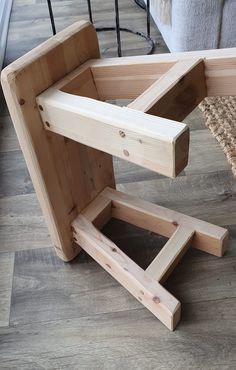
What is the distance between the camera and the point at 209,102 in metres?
1.26

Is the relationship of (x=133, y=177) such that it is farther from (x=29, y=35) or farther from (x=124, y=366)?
(x=29, y=35)

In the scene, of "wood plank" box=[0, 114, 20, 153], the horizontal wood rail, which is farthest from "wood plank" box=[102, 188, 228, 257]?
"wood plank" box=[0, 114, 20, 153]

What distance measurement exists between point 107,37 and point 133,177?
2.92 feet

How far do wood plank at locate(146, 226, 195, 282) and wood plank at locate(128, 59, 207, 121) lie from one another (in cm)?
27

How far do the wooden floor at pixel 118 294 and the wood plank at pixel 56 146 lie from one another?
0.31ft

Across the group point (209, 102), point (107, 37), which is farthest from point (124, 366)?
point (107, 37)

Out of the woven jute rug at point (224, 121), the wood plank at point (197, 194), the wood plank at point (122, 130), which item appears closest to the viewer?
the wood plank at point (122, 130)

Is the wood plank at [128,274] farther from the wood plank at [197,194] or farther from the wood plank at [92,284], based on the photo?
the wood plank at [197,194]

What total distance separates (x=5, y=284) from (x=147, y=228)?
1.06 feet

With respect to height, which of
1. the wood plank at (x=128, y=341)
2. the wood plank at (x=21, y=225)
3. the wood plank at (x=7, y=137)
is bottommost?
the wood plank at (x=128, y=341)

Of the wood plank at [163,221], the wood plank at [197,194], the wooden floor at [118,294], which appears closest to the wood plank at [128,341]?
the wooden floor at [118,294]

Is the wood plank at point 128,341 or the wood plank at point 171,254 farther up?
the wood plank at point 171,254

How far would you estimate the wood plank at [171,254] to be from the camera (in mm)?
760

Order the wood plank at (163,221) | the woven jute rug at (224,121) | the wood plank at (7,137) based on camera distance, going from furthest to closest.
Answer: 1. the wood plank at (7,137)
2. the woven jute rug at (224,121)
3. the wood plank at (163,221)
